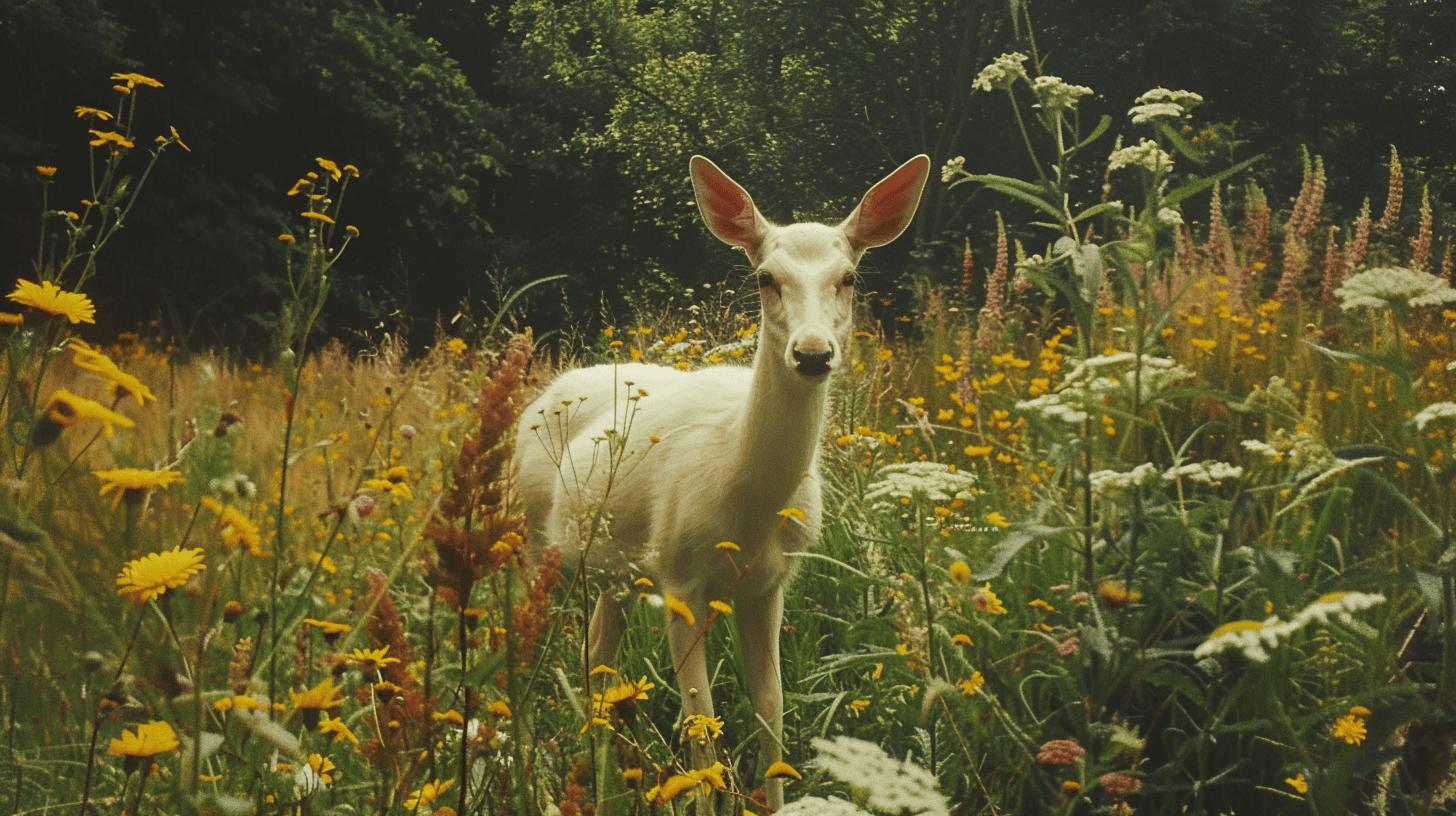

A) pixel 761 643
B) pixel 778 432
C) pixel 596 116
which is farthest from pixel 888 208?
pixel 596 116

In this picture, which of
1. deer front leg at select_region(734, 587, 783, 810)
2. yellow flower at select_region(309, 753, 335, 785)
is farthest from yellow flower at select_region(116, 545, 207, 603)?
deer front leg at select_region(734, 587, 783, 810)

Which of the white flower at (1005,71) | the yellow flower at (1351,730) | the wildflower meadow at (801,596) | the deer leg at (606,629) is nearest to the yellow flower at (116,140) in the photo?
the wildflower meadow at (801,596)

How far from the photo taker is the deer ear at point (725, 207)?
3.42 m

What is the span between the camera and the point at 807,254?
321 cm

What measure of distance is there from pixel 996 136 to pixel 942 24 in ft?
7.06

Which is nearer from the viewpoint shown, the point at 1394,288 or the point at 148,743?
the point at 148,743

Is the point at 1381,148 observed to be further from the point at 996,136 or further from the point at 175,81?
the point at 175,81

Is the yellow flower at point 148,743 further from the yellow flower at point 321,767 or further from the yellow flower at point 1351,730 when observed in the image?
the yellow flower at point 1351,730

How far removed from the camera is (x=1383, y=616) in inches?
108

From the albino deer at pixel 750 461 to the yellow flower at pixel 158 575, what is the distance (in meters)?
1.54

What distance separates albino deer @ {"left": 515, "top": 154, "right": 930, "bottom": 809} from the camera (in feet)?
9.80

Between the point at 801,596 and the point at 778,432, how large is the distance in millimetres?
1007

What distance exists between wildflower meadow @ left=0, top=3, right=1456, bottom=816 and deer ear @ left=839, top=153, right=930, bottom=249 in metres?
0.33

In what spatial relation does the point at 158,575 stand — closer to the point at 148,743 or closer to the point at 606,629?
the point at 148,743
